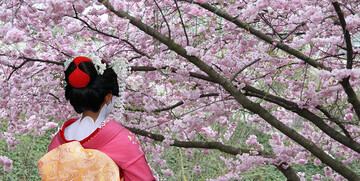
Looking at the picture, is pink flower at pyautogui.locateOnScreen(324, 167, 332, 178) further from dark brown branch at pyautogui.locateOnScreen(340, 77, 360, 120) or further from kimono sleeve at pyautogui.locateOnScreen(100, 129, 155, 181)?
kimono sleeve at pyautogui.locateOnScreen(100, 129, 155, 181)

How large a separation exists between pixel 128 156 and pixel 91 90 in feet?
1.35

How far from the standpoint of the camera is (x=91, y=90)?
206 cm

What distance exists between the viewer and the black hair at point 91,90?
2057 millimetres

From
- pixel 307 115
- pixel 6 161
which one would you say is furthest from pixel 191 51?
pixel 6 161

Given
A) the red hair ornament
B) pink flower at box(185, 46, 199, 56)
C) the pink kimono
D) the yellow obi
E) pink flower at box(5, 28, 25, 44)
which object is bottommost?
the yellow obi

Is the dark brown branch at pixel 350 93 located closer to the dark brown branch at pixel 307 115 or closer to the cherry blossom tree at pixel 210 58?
the cherry blossom tree at pixel 210 58

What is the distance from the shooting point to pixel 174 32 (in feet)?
10.9

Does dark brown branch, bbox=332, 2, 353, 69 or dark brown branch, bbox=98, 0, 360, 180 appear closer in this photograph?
dark brown branch, bbox=332, 2, 353, 69

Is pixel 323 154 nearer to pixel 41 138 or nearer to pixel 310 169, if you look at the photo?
pixel 310 169

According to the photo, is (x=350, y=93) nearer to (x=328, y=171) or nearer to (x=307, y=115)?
(x=307, y=115)

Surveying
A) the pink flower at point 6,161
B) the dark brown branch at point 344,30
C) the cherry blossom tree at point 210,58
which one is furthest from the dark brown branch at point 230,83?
the pink flower at point 6,161

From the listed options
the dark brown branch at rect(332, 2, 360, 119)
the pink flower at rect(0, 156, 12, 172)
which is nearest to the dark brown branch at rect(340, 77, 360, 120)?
the dark brown branch at rect(332, 2, 360, 119)

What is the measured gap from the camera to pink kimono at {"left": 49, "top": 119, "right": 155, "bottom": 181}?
1.99 metres

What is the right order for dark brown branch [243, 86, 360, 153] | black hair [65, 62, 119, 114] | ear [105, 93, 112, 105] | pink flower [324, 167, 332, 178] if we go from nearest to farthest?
black hair [65, 62, 119, 114], ear [105, 93, 112, 105], dark brown branch [243, 86, 360, 153], pink flower [324, 167, 332, 178]
